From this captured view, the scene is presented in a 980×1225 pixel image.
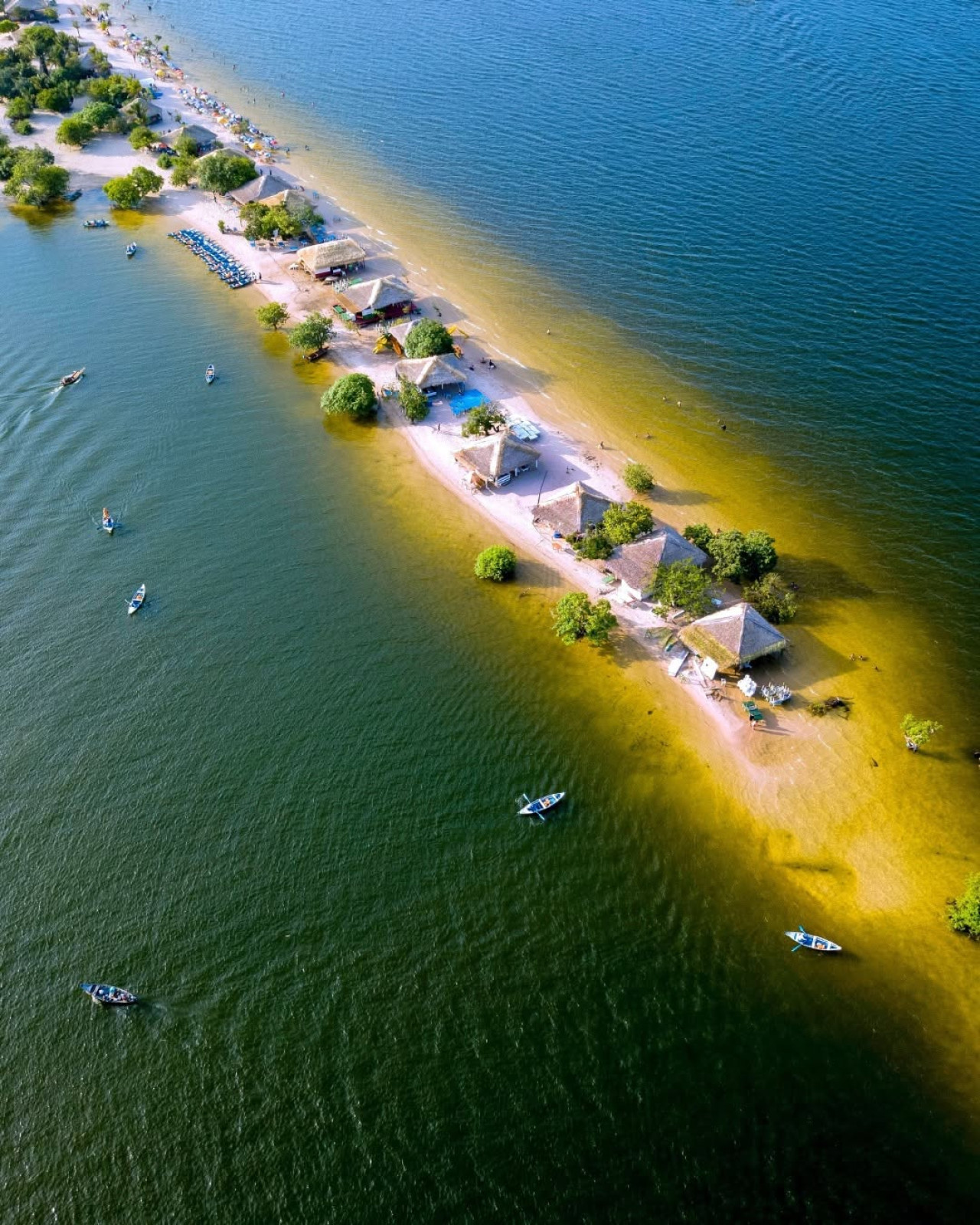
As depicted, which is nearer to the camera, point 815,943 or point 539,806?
point 815,943

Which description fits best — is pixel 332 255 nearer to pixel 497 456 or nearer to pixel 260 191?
pixel 260 191

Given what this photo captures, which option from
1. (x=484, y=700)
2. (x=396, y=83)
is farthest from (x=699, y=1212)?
(x=396, y=83)

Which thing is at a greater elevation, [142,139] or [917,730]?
[142,139]

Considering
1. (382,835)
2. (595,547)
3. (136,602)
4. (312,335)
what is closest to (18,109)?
(312,335)

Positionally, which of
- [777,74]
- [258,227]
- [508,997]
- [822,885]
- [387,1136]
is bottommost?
[387,1136]

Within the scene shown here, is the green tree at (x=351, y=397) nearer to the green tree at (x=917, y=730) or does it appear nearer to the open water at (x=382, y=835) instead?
the open water at (x=382, y=835)

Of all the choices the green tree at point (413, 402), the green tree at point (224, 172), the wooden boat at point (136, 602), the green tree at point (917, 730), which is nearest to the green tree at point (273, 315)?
the green tree at point (413, 402)

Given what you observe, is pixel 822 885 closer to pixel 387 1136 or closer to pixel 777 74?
pixel 387 1136
